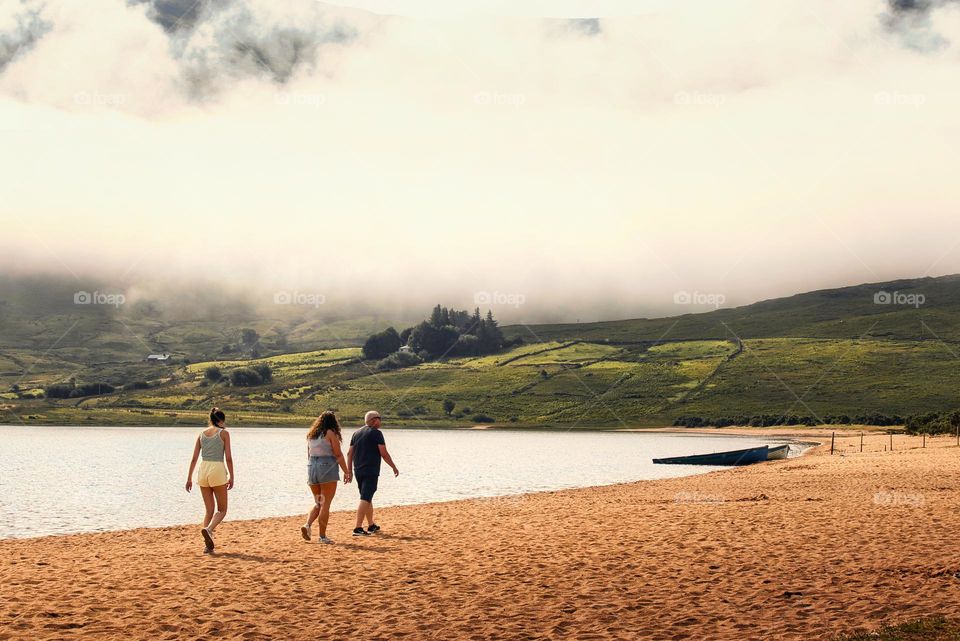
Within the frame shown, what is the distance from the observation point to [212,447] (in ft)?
62.8

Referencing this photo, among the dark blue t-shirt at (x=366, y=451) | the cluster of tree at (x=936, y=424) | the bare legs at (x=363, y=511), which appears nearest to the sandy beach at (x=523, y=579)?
the bare legs at (x=363, y=511)

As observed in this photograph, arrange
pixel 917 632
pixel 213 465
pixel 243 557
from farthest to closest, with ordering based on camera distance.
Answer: pixel 213 465
pixel 243 557
pixel 917 632

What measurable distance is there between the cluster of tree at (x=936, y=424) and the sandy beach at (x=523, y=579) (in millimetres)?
65022

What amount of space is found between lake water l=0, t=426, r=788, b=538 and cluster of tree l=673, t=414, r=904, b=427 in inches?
1543

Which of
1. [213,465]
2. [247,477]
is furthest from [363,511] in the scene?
[247,477]

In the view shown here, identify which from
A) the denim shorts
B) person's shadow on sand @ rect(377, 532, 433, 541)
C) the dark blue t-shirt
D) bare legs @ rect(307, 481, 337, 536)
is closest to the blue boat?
person's shadow on sand @ rect(377, 532, 433, 541)

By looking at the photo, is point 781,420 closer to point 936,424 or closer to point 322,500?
point 936,424

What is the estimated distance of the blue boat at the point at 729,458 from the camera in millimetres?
71250

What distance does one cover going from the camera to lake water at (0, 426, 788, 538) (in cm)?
3991

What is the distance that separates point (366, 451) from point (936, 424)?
88.0m

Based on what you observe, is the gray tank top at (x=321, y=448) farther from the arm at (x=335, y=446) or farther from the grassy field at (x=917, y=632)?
the grassy field at (x=917, y=632)

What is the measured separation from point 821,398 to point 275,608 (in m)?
178

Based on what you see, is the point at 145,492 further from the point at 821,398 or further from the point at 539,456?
the point at 821,398

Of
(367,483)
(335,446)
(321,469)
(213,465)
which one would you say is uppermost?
(335,446)
